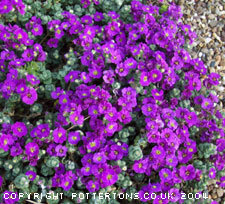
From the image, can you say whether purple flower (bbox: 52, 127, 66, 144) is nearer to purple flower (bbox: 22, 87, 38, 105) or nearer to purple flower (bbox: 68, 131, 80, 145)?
purple flower (bbox: 68, 131, 80, 145)

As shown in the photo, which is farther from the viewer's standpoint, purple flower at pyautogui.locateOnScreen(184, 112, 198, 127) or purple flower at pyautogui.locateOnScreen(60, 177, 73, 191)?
purple flower at pyautogui.locateOnScreen(184, 112, 198, 127)

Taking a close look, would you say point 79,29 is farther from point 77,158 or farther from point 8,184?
point 8,184

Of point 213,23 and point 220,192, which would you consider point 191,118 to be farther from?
point 213,23

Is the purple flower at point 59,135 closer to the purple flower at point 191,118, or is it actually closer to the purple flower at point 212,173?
the purple flower at point 191,118

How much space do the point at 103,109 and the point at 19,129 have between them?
27.5 inches

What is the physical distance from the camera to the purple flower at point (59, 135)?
241cm

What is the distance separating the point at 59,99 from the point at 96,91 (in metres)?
0.33

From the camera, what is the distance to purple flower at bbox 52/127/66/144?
241 centimetres

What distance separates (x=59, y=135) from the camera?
2418 millimetres

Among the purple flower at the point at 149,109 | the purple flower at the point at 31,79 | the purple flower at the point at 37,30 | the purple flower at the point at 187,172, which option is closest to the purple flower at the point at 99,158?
the purple flower at the point at 149,109

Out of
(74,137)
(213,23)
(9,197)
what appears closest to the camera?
(9,197)

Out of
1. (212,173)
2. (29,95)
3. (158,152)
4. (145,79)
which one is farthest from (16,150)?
(212,173)

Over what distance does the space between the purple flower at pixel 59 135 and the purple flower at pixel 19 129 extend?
252 millimetres

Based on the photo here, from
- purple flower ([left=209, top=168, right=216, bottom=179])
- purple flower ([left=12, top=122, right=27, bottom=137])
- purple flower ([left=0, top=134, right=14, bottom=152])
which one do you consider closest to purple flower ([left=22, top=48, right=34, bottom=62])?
purple flower ([left=12, top=122, right=27, bottom=137])
